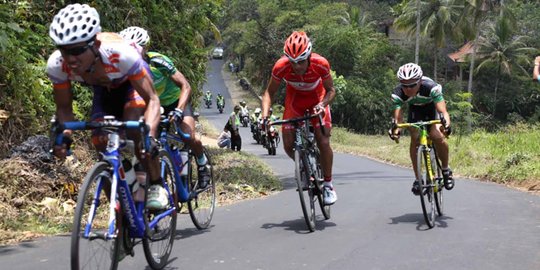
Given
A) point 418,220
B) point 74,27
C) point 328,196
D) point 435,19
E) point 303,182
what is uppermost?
point 435,19

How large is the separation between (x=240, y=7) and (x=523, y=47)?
97.0ft

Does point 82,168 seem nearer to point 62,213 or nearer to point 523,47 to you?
point 62,213

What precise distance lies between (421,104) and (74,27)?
16.9 ft

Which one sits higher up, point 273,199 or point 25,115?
point 25,115

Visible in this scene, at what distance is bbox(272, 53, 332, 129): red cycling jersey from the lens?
7086 millimetres

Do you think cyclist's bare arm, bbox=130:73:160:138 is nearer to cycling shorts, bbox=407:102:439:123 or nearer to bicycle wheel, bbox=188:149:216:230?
bicycle wheel, bbox=188:149:216:230

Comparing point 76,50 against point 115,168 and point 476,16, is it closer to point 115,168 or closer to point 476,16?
point 115,168

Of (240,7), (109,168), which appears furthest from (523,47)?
(109,168)

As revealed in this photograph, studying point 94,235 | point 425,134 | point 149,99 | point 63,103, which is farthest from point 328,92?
point 94,235

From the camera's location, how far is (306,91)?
24.2 feet

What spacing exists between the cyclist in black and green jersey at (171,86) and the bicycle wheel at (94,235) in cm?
166

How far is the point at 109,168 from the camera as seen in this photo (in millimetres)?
4066

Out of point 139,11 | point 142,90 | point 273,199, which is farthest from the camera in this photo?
point 139,11

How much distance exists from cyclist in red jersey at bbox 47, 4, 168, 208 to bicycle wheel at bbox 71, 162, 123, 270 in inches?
15.4
